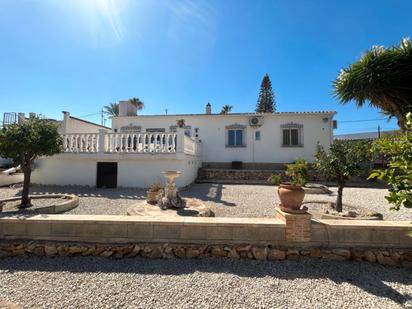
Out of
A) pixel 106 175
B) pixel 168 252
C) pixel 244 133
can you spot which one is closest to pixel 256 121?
pixel 244 133

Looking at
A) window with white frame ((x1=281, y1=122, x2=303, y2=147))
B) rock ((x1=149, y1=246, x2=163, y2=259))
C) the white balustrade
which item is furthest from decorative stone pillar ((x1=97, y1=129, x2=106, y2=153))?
window with white frame ((x1=281, y1=122, x2=303, y2=147))

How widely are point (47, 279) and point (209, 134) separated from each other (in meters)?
13.5

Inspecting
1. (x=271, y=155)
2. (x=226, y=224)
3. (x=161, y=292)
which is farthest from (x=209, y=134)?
(x=161, y=292)

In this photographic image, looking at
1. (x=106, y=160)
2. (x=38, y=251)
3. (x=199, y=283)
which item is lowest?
(x=199, y=283)

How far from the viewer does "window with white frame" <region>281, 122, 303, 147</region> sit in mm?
15203

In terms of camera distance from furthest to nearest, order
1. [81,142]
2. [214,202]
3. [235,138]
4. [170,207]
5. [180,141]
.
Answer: [235,138], [81,142], [180,141], [214,202], [170,207]

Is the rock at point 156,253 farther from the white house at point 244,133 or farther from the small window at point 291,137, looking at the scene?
the small window at point 291,137

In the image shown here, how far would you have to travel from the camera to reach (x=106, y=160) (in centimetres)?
950

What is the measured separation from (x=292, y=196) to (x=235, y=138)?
12355 millimetres

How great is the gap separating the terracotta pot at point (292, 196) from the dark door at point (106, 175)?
26.0 feet

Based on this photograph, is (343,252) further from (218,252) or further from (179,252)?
(179,252)

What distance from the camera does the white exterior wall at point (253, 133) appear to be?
14969mm

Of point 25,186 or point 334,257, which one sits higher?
point 25,186

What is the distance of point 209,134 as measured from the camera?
16.0m
